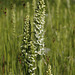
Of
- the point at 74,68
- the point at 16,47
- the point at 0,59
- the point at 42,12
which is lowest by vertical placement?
the point at 74,68

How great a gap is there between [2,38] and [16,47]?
482 millimetres

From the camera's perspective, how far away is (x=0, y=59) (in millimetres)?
1945

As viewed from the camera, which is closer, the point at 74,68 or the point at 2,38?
the point at 74,68

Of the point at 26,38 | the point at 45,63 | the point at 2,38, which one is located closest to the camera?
the point at 26,38

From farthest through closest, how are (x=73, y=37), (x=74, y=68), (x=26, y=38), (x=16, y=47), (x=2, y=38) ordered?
(x=73, y=37)
(x=2, y=38)
(x=16, y=47)
(x=74, y=68)
(x=26, y=38)

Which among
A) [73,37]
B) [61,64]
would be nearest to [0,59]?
[61,64]

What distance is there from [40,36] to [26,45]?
0.42 feet

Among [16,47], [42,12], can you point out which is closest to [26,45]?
[42,12]

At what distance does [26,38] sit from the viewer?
1023 mm

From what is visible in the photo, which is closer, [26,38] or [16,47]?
[26,38]

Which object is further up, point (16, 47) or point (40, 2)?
point (40, 2)

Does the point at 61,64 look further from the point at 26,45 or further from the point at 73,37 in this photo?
the point at 73,37

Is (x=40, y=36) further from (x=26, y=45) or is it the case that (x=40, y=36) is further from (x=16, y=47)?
(x=16, y=47)

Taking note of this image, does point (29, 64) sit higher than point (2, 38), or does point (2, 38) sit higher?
point (2, 38)
